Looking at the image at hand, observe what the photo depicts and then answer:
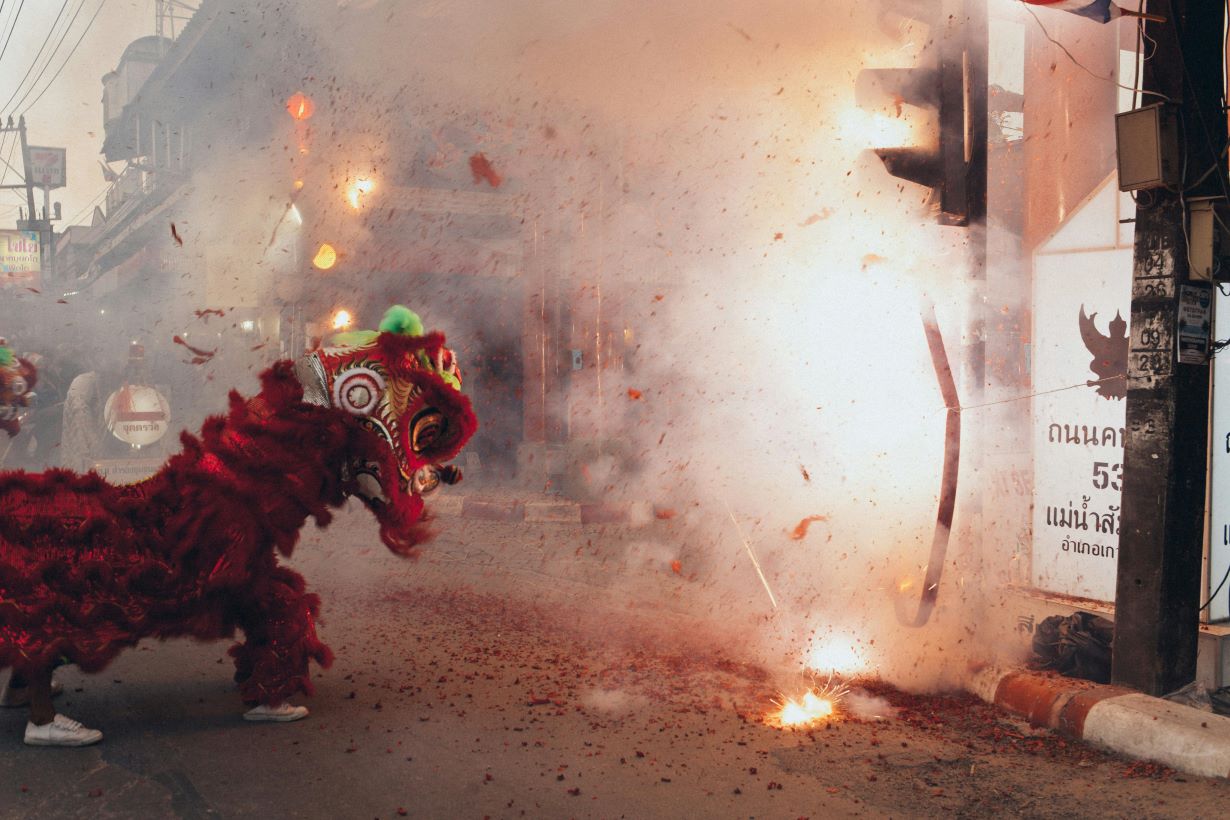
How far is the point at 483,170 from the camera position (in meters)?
10.5

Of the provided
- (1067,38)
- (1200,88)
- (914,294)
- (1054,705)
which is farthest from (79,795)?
(1067,38)

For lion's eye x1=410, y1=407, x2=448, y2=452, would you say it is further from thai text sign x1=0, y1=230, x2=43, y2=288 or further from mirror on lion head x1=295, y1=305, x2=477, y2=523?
thai text sign x1=0, y1=230, x2=43, y2=288

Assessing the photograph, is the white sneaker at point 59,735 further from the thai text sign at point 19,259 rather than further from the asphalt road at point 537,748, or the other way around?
the thai text sign at point 19,259

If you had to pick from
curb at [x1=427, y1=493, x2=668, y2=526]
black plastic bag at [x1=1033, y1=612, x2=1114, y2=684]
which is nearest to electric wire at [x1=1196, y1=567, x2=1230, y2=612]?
black plastic bag at [x1=1033, y1=612, x2=1114, y2=684]

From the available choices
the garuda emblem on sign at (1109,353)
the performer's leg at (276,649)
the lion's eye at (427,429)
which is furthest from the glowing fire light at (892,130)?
the performer's leg at (276,649)

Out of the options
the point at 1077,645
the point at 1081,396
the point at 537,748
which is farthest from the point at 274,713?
the point at 1081,396

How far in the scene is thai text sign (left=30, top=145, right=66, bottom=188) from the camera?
1302 cm

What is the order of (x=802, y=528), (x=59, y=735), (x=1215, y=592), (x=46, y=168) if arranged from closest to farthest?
(x=59, y=735)
(x=1215, y=592)
(x=802, y=528)
(x=46, y=168)

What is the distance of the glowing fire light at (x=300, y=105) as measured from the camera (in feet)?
28.6

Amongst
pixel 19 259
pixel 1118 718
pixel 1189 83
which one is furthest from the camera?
pixel 19 259

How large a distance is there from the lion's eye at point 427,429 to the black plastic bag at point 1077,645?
136 inches

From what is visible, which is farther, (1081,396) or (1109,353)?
(1081,396)

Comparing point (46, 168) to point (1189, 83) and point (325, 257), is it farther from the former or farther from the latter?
point (1189, 83)

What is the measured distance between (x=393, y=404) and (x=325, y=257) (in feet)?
27.1
